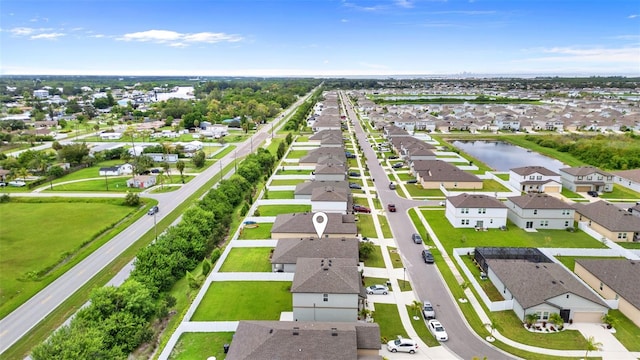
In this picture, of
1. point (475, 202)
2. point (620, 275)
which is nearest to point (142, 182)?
point (475, 202)

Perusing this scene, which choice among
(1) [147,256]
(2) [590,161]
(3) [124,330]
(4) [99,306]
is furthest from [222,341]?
(2) [590,161]

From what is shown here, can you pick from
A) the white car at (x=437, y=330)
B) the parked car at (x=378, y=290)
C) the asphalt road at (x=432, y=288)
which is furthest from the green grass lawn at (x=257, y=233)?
the white car at (x=437, y=330)

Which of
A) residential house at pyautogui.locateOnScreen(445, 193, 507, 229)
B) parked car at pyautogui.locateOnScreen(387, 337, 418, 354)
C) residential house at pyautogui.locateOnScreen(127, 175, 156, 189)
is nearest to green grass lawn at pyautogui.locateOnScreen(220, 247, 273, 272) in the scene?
parked car at pyautogui.locateOnScreen(387, 337, 418, 354)

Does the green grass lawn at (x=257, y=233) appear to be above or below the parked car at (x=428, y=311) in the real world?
above

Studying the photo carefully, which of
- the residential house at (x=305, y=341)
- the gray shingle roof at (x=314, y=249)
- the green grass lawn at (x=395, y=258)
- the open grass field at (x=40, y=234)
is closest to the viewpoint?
the residential house at (x=305, y=341)

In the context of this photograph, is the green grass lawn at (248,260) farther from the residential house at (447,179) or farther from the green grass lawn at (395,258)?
the residential house at (447,179)

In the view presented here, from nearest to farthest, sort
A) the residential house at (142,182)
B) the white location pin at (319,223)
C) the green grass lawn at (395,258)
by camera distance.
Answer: the green grass lawn at (395,258) < the white location pin at (319,223) < the residential house at (142,182)

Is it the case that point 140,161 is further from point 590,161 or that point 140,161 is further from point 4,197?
point 590,161
